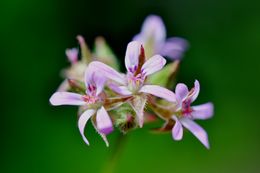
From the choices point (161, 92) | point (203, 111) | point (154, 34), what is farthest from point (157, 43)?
point (161, 92)

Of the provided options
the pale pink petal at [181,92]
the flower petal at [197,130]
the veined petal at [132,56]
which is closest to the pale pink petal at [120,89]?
the veined petal at [132,56]

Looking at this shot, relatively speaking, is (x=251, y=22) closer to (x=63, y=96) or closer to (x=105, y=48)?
(x=105, y=48)

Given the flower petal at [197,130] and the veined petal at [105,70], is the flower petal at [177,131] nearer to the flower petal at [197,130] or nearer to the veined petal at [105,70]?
the flower petal at [197,130]

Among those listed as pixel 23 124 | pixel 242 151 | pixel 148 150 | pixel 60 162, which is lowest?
pixel 242 151

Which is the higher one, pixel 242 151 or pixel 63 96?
pixel 63 96

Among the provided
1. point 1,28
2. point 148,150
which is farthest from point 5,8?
point 148,150

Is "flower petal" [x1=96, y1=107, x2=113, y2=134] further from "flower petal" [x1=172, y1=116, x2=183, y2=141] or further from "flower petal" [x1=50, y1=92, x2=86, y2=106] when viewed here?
"flower petal" [x1=172, y1=116, x2=183, y2=141]
